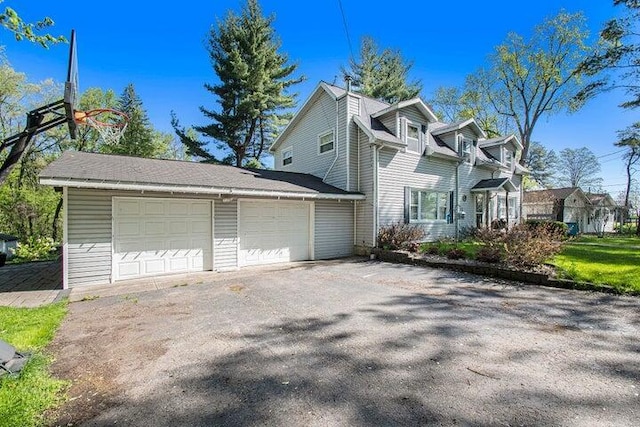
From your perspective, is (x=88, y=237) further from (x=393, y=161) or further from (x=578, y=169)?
(x=578, y=169)

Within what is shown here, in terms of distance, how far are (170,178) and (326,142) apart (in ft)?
23.3

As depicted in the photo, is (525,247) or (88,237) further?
(525,247)

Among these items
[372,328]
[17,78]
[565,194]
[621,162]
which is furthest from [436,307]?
[621,162]

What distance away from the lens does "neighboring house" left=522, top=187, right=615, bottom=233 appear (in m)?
25.6

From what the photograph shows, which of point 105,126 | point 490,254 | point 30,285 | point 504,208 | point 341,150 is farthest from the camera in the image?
point 504,208

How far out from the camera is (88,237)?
7445 mm

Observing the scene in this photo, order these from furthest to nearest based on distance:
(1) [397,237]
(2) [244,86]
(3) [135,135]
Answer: (3) [135,135]
(2) [244,86]
(1) [397,237]

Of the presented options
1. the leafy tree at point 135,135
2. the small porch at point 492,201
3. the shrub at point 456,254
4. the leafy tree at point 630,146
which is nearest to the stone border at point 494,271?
the shrub at point 456,254

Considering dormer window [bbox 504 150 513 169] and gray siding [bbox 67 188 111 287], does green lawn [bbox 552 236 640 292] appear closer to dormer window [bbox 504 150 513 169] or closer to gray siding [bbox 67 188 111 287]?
dormer window [bbox 504 150 513 169]

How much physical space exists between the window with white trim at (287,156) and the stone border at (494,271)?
25.2 ft

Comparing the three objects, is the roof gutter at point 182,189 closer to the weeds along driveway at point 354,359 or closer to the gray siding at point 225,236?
the gray siding at point 225,236

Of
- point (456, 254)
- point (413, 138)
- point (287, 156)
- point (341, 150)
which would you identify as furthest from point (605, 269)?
point (287, 156)

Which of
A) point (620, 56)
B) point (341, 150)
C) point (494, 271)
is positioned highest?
point (620, 56)

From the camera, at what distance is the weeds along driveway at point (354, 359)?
8.33 ft
